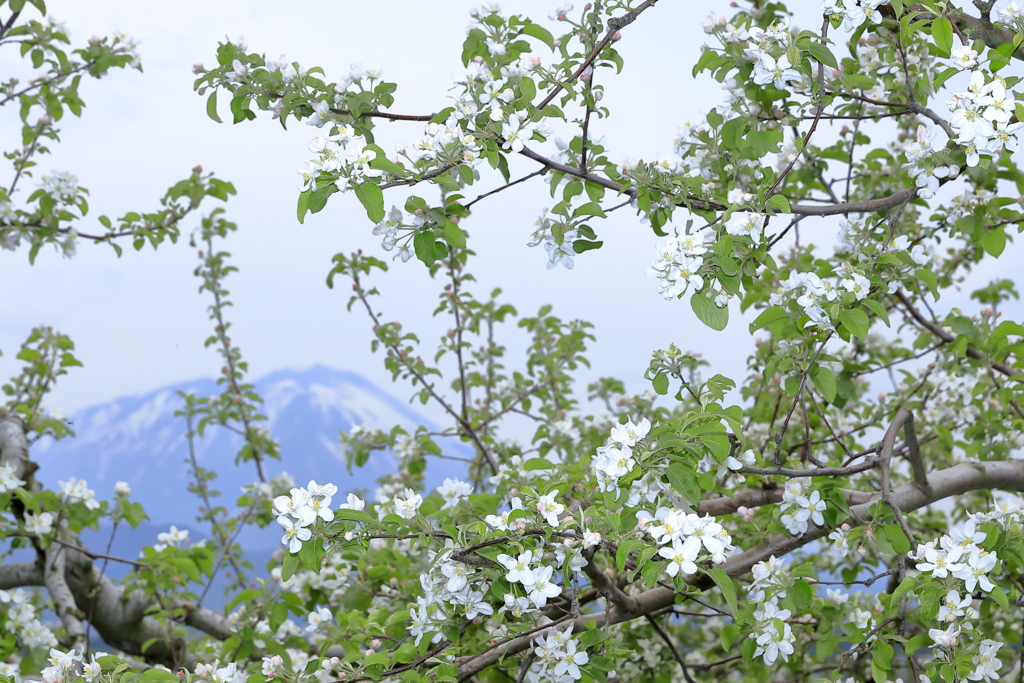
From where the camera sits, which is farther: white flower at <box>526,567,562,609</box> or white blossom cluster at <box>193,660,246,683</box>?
white blossom cluster at <box>193,660,246,683</box>

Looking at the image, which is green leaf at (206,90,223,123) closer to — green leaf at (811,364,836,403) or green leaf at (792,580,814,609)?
green leaf at (811,364,836,403)

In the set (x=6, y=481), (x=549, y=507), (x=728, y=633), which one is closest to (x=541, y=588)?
(x=549, y=507)

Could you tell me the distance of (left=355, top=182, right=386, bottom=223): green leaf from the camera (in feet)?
5.90

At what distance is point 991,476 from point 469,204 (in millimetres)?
1894

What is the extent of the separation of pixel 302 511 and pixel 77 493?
101 inches

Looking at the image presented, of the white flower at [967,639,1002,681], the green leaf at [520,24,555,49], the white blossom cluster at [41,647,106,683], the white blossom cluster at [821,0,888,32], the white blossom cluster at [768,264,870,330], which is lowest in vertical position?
the white blossom cluster at [41,647,106,683]

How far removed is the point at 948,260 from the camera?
13.4 ft

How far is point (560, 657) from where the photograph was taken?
6.27ft

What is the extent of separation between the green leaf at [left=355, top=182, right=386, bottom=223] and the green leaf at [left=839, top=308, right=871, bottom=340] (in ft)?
4.40

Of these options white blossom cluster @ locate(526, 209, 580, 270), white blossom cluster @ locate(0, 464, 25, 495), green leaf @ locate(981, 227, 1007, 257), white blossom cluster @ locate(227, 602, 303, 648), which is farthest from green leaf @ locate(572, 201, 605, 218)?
white blossom cluster @ locate(0, 464, 25, 495)

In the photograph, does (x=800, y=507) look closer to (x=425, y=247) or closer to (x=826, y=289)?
(x=826, y=289)

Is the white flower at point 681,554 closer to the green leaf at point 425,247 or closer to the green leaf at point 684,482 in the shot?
the green leaf at point 684,482

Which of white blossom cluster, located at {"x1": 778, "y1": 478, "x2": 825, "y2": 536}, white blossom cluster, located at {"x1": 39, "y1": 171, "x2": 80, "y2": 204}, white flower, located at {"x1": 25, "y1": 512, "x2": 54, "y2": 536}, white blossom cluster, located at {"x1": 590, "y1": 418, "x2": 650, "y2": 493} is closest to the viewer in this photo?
white blossom cluster, located at {"x1": 590, "y1": 418, "x2": 650, "y2": 493}

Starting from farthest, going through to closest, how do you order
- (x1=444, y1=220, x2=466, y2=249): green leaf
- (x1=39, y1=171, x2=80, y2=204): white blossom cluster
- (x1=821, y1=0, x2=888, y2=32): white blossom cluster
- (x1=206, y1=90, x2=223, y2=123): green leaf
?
(x1=39, y1=171, x2=80, y2=204): white blossom cluster
(x1=206, y1=90, x2=223, y2=123): green leaf
(x1=821, y1=0, x2=888, y2=32): white blossom cluster
(x1=444, y1=220, x2=466, y2=249): green leaf
